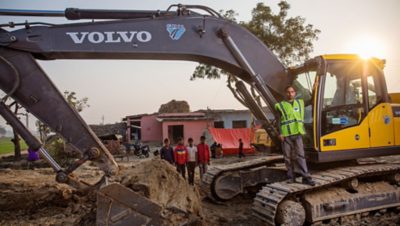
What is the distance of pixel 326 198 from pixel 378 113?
6.08 feet

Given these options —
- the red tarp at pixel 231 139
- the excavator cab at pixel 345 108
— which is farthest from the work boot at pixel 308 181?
the red tarp at pixel 231 139

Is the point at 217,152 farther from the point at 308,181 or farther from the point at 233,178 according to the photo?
the point at 308,181

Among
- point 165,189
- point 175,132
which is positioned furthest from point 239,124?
point 165,189

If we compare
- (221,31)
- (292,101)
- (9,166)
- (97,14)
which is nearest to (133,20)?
(97,14)

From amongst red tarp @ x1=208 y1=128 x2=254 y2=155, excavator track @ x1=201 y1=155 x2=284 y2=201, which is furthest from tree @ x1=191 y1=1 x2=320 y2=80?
excavator track @ x1=201 y1=155 x2=284 y2=201

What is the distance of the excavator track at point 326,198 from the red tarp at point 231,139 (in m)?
16.0

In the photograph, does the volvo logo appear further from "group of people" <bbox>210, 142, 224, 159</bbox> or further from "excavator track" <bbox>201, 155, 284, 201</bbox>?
"group of people" <bbox>210, 142, 224, 159</bbox>

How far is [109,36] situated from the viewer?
16.1 feet

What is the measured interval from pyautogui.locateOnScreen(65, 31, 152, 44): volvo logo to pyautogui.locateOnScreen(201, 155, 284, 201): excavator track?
3.80 metres

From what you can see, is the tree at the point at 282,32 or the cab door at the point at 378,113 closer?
the cab door at the point at 378,113

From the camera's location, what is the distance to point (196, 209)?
5.78m

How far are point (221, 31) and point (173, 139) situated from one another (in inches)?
1079

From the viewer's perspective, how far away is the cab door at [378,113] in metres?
6.23

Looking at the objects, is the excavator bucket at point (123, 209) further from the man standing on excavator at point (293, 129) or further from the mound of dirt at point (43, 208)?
the man standing on excavator at point (293, 129)
